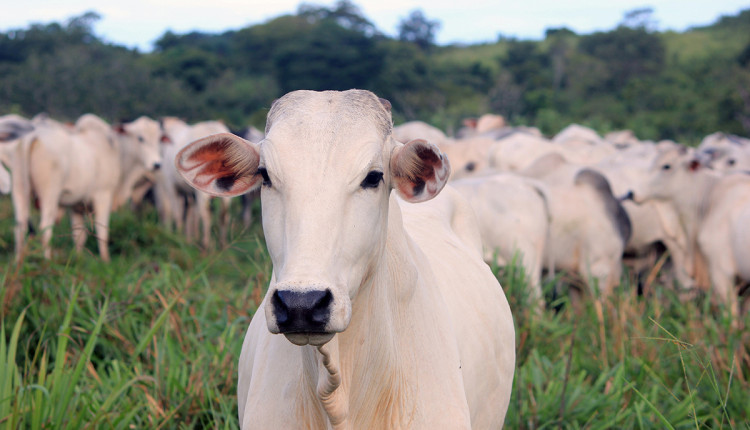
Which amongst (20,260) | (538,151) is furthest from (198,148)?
(538,151)

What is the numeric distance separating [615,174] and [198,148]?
23.4ft

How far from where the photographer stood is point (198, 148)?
1990 millimetres

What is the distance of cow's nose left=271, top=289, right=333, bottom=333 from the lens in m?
1.56

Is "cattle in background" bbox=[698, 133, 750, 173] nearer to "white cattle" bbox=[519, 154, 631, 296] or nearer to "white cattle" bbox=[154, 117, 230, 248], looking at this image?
"white cattle" bbox=[519, 154, 631, 296]

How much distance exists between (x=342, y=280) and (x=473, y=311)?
119 cm

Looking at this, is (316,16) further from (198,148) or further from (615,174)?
(198,148)

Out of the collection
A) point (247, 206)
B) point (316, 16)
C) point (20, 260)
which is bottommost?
point (247, 206)

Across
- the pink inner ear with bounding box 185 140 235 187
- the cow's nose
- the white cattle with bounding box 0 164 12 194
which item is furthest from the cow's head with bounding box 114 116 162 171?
the cow's nose

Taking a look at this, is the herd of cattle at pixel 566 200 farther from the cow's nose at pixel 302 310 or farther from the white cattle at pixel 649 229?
the cow's nose at pixel 302 310

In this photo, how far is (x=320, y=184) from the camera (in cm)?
173

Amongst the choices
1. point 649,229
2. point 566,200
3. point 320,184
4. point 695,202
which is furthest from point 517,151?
point 320,184

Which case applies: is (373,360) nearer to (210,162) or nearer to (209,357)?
(210,162)

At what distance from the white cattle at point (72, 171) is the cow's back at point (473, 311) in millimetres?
5055

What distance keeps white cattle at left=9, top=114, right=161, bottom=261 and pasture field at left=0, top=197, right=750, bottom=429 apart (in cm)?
272
